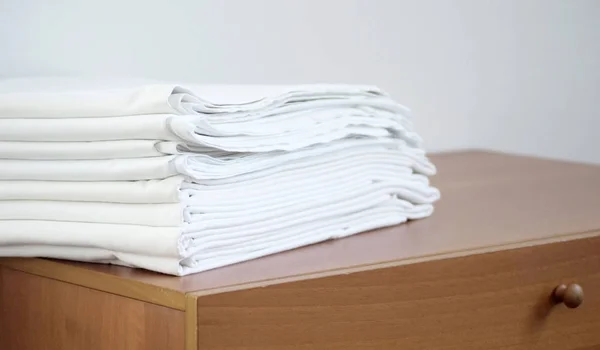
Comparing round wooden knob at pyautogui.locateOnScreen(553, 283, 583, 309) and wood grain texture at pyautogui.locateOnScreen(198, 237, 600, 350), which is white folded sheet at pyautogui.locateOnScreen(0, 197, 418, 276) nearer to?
wood grain texture at pyautogui.locateOnScreen(198, 237, 600, 350)

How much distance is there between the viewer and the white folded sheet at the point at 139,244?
0.69 m

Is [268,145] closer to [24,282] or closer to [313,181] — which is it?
[313,181]

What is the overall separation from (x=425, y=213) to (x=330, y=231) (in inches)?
7.4

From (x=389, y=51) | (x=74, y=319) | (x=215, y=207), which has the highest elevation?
(x=389, y=51)

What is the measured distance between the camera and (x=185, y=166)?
688 mm

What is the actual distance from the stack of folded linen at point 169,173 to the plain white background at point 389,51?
0.24m

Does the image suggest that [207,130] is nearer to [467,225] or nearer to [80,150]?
[80,150]

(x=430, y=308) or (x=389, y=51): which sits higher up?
(x=389, y=51)

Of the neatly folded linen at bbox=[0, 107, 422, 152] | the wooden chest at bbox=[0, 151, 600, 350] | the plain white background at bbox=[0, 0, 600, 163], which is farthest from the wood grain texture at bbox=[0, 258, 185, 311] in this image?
the plain white background at bbox=[0, 0, 600, 163]

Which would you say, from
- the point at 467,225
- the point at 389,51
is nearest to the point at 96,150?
the point at 467,225

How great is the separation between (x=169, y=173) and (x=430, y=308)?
0.28m

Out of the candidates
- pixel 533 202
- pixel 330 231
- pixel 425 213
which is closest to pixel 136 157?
pixel 330 231

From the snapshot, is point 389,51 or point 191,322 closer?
point 191,322

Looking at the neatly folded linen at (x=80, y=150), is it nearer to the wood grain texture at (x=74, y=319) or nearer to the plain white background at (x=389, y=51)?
the wood grain texture at (x=74, y=319)
